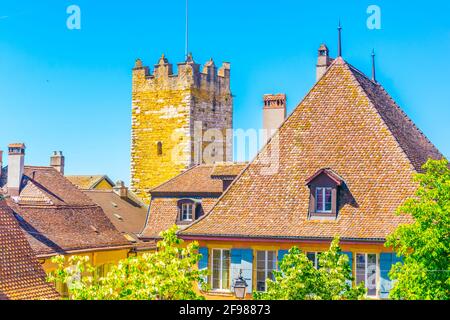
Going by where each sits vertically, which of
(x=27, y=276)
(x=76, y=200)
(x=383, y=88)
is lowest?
(x=27, y=276)

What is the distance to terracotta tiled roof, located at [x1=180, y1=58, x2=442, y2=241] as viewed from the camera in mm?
18406

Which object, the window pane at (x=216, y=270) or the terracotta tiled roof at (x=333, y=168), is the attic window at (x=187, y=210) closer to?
the terracotta tiled roof at (x=333, y=168)

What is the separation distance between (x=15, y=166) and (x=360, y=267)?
16.5 m

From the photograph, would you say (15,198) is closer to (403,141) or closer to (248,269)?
(248,269)

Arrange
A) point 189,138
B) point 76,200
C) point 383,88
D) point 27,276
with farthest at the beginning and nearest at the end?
point 189,138 → point 76,200 → point 383,88 → point 27,276

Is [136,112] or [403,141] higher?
[136,112]

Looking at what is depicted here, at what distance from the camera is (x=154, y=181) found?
41500 millimetres

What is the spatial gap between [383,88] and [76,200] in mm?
13873

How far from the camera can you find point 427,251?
1284 cm

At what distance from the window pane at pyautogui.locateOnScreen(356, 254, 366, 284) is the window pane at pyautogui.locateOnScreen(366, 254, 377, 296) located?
11 cm

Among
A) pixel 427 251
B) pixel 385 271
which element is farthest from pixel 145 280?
pixel 385 271

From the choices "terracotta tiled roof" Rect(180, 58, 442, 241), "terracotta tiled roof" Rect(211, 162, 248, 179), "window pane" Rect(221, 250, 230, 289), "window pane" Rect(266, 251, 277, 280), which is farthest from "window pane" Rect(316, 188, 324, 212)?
"terracotta tiled roof" Rect(211, 162, 248, 179)

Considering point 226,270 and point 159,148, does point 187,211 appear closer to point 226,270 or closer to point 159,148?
point 226,270
